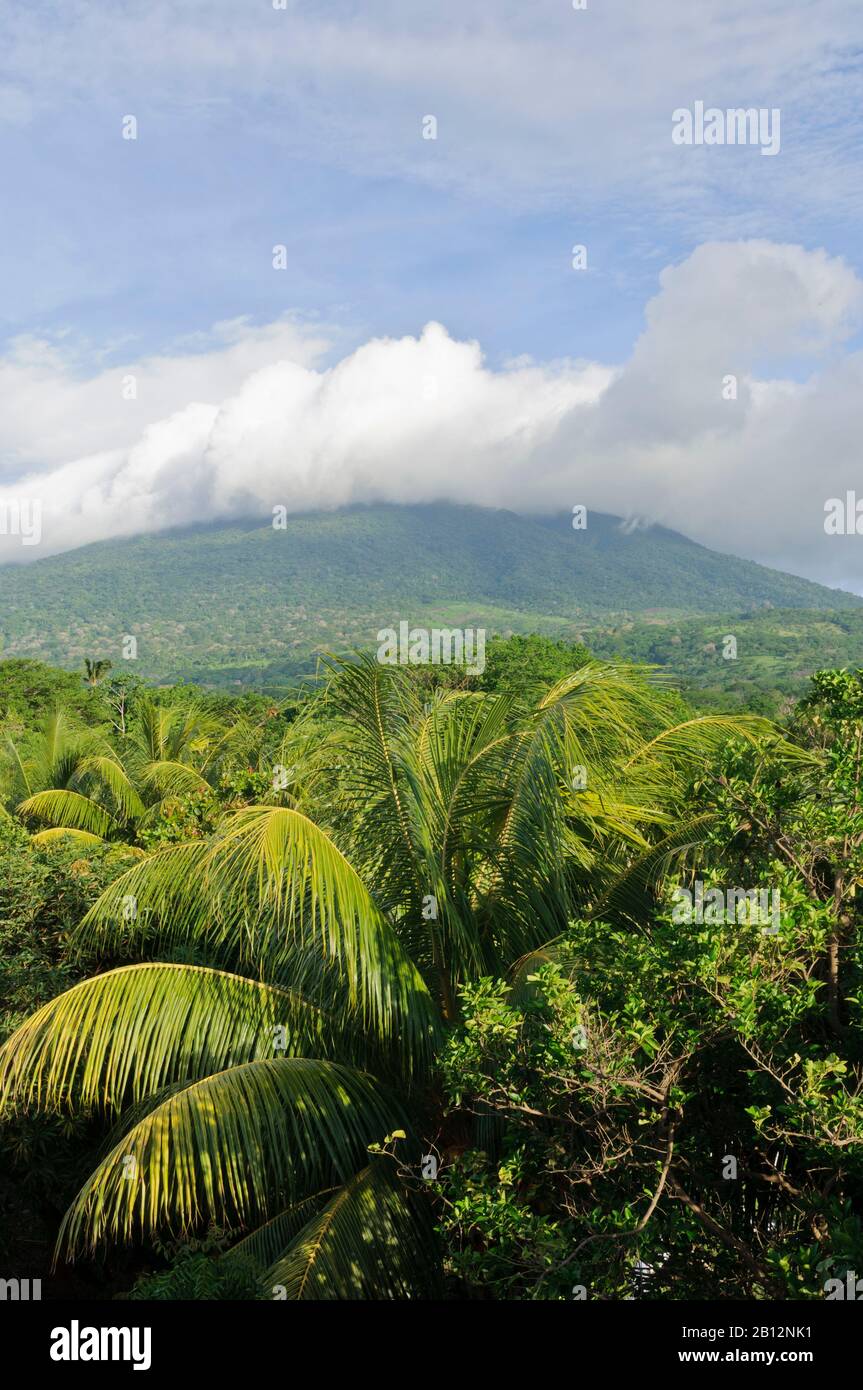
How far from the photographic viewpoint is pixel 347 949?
5.11 meters

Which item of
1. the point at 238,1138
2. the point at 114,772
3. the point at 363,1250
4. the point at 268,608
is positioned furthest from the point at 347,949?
the point at 268,608

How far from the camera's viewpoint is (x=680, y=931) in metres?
3.51

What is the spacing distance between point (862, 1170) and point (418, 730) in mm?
3751

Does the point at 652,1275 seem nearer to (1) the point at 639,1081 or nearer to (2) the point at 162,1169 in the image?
(1) the point at 639,1081

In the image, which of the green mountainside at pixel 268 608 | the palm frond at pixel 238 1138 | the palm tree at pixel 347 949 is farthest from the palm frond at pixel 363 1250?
the green mountainside at pixel 268 608

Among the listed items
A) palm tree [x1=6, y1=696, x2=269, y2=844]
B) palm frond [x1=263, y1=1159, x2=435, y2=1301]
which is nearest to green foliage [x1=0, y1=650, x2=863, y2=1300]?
palm frond [x1=263, y1=1159, x2=435, y2=1301]

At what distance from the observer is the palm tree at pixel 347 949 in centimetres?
479

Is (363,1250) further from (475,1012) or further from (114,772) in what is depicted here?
(114,772)

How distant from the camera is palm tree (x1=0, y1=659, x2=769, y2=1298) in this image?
15.7 feet

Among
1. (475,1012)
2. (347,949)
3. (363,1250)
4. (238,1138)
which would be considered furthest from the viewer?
(347,949)

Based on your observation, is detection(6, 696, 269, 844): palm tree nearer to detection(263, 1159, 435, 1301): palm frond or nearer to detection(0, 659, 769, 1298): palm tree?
detection(0, 659, 769, 1298): palm tree

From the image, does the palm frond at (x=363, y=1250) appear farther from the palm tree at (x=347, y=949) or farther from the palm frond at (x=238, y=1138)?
the palm frond at (x=238, y=1138)
